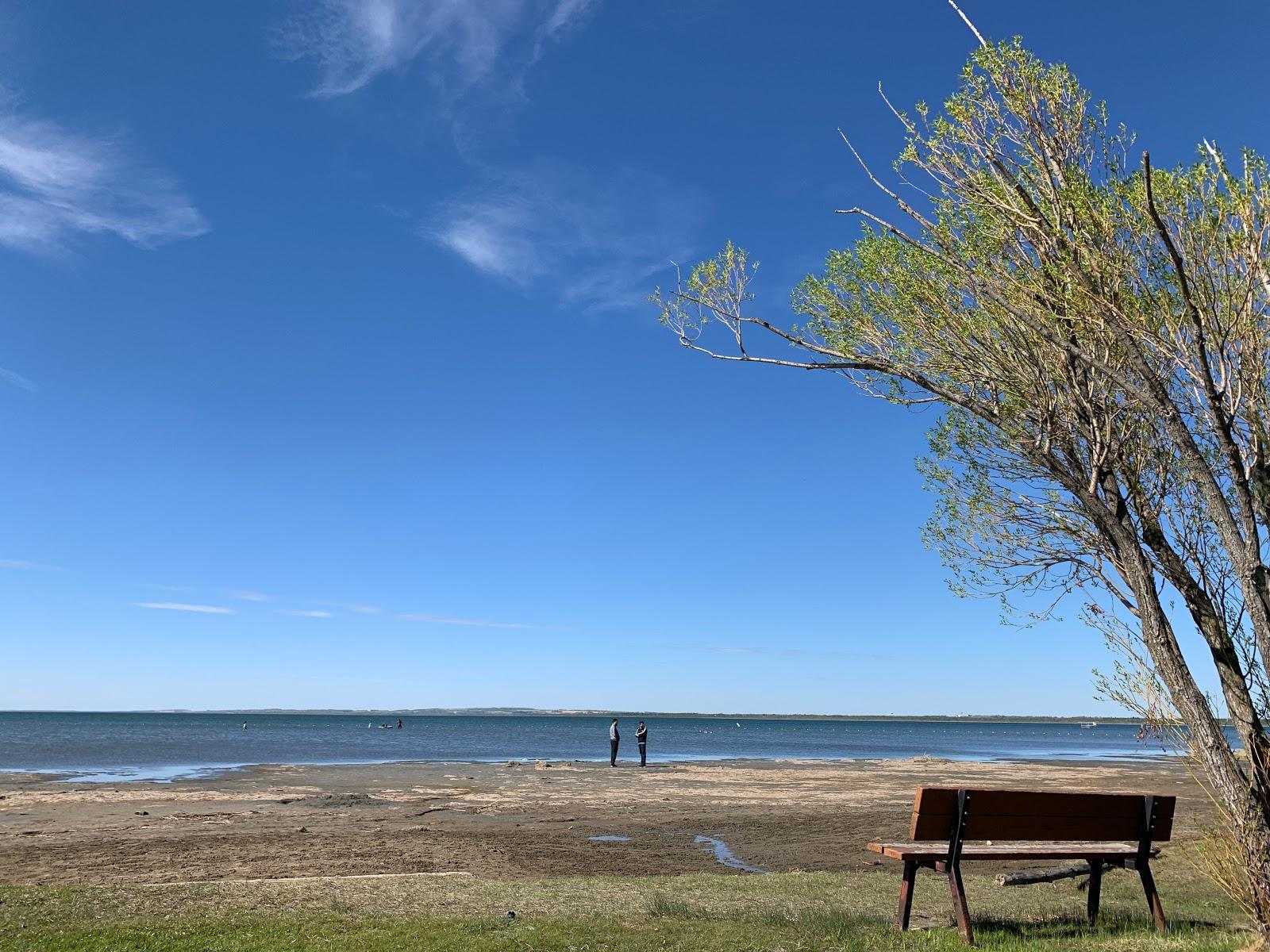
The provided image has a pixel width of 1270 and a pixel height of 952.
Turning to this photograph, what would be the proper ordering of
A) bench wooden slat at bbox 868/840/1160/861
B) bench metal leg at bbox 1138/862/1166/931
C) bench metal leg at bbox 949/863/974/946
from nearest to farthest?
bench metal leg at bbox 949/863/974/946 < bench metal leg at bbox 1138/862/1166/931 < bench wooden slat at bbox 868/840/1160/861

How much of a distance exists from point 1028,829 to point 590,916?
13.8ft

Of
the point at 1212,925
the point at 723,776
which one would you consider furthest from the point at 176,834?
the point at 723,776

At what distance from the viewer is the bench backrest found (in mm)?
8133

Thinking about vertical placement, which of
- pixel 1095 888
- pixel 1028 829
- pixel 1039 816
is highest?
pixel 1039 816

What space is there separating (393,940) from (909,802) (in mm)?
20603

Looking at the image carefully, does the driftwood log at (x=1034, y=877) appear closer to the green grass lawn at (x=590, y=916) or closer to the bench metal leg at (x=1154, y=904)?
the green grass lawn at (x=590, y=916)

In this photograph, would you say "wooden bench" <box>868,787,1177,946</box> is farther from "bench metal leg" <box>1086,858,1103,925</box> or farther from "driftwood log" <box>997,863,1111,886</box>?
"driftwood log" <box>997,863,1111,886</box>

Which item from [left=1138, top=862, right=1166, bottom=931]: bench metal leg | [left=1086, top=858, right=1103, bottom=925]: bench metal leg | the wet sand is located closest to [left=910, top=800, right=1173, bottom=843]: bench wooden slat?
[left=1086, top=858, right=1103, bottom=925]: bench metal leg

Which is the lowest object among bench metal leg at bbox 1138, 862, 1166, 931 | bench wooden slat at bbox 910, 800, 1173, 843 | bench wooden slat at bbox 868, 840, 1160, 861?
bench metal leg at bbox 1138, 862, 1166, 931

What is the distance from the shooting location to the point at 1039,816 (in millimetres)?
8461

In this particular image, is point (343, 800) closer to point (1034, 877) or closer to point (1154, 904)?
point (1034, 877)

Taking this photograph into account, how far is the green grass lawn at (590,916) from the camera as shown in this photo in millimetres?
7152

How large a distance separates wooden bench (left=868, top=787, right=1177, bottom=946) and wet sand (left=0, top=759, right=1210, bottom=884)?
526cm

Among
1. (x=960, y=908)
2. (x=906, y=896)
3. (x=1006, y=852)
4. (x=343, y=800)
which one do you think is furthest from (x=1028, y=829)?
(x=343, y=800)
